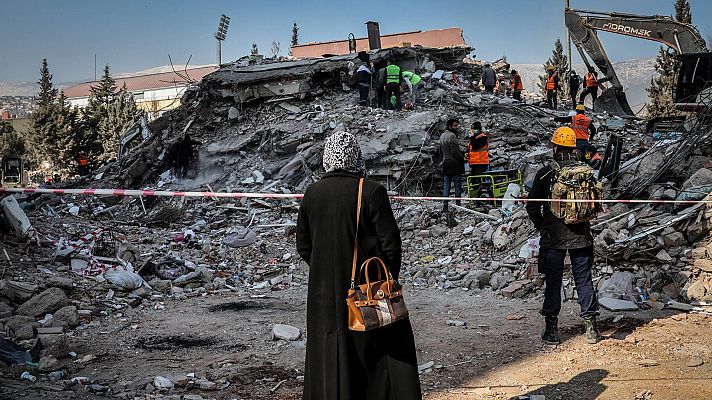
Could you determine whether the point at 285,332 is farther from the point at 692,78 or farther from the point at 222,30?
the point at 222,30

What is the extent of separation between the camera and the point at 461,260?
9.75m

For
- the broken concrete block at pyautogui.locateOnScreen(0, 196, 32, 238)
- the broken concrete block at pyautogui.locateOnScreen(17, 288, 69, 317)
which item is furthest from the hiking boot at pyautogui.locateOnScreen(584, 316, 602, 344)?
the broken concrete block at pyautogui.locateOnScreen(0, 196, 32, 238)

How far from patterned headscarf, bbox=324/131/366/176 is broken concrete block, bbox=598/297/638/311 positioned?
449cm

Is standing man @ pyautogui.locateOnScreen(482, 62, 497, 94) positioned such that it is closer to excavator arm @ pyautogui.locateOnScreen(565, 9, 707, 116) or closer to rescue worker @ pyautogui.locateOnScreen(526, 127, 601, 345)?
excavator arm @ pyautogui.locateOnScreen(565, 9, 707, 116)

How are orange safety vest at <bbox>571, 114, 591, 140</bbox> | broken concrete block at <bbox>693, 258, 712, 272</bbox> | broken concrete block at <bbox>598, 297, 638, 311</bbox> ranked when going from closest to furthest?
1. broken concrete block at <bbox>598, 297, 638, 311</bbox>
2. broken concrete block at <bbox>693, 258, 712, 272</bbox>
3. orange safety vest at <bbox>571, 114, 591, 140</bbox>

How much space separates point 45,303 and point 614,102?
17679 mm

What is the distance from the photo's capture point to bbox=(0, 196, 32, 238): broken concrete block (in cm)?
846

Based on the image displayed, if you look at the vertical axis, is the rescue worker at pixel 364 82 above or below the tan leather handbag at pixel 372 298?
above

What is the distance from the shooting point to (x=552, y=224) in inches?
210

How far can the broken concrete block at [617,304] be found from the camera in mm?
6645

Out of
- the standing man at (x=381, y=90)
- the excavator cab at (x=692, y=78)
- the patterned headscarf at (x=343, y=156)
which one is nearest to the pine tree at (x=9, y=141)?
the standing man at (x=381, y=90)

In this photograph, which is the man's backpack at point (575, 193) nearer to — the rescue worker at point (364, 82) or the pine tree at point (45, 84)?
the rescue worker at point (364, 82)

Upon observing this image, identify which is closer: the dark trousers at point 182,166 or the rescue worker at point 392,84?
the rescue worker at point 392,84

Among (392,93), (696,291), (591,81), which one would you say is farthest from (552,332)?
(591,81)
